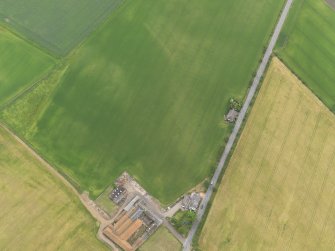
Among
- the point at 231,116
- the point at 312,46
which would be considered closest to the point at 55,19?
the point at 231,116

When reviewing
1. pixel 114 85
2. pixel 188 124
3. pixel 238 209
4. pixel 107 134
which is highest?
pixel 114 85

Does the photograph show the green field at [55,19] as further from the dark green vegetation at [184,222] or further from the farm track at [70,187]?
the dark green vegetation at [184,222]

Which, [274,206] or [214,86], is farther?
[214,86]

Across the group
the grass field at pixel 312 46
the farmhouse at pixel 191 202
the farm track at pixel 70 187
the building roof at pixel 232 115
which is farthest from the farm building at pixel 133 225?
the grass field at pixel 312 46

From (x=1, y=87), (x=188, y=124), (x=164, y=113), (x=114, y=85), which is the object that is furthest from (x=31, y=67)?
(x=188, y=124)

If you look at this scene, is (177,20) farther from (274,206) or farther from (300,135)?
(274,206)

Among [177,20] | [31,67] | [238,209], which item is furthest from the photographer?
[177,20]

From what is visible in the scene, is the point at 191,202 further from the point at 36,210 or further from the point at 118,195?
the point at 36,210

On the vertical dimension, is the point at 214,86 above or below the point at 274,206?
above

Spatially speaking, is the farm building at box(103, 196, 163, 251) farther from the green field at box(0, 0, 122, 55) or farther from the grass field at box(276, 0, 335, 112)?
the grass field at box(276, 0, 335, 112)
